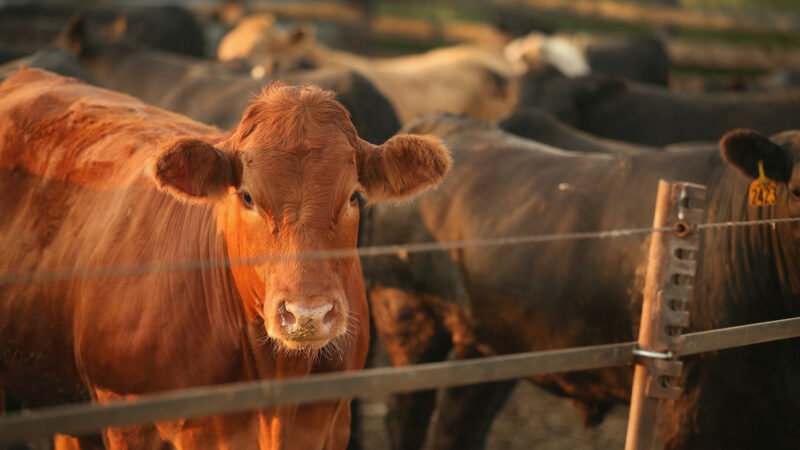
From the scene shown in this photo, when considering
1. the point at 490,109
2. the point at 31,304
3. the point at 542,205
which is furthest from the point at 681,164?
the point at 490,109

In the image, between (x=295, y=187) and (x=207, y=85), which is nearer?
(x=295, y=187)

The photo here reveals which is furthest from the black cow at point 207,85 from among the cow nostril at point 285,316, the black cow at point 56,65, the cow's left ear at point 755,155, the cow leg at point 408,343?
the cow nostril at point 285,316

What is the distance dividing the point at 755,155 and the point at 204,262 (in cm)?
210

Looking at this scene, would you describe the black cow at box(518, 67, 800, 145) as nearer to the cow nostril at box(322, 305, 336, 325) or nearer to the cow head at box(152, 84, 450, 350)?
the cow head at box(152, 84, 450, 350)

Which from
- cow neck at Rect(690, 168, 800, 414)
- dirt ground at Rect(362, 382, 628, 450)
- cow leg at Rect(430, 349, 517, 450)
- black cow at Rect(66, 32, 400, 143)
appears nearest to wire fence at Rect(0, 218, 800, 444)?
cow neck at Rect(690, 168, 800, 414)

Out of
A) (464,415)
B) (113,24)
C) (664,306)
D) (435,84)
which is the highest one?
(113,24)

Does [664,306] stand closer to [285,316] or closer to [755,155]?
[285,316]

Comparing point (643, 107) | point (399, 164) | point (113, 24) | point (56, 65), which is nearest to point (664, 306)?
point (399, 164)

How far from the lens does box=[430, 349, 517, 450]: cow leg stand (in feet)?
15.8

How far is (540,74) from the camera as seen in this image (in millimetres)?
8445

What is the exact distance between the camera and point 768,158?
364 centimetres

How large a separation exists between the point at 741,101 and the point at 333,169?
18.8ft

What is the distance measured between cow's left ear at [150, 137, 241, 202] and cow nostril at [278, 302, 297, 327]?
0.49 m

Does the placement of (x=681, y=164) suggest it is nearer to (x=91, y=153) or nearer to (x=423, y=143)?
(x=423, y=143)
